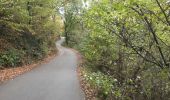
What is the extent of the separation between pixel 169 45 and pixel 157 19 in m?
1.25

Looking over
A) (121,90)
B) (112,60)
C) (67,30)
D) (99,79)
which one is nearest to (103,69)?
(112,60)

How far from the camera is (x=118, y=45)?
15.1 metres

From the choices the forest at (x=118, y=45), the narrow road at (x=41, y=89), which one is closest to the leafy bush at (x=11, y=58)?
the forest at (x=118, y=45)

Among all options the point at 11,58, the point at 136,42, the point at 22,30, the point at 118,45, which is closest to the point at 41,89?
the point at 118,45

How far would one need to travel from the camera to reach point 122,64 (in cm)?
1557

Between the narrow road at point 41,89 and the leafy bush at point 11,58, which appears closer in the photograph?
the narrow road at point 41,89

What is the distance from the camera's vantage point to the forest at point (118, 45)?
27.9 ft

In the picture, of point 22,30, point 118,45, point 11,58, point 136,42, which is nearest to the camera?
point 136,42

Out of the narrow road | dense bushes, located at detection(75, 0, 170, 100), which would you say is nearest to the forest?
dense bushes, located at detection(75, 0, 170, 100)

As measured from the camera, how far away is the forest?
8.52 m

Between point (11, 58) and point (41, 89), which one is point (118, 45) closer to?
point (41, 89)

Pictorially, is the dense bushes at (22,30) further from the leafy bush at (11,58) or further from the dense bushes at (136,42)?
the dense bushes at (136,42)

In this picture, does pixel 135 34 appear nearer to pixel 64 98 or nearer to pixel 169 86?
pixel 169 86

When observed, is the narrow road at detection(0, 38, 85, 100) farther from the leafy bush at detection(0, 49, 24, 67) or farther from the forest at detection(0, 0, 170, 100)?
the leafy bush at detection(0, 49, 24, 67)
